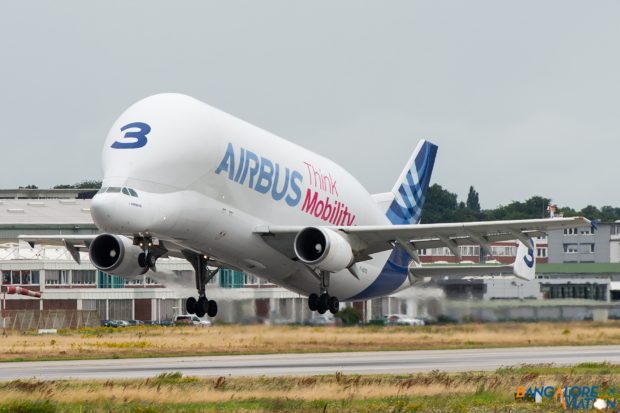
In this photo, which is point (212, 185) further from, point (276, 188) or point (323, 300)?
point (323, 300)

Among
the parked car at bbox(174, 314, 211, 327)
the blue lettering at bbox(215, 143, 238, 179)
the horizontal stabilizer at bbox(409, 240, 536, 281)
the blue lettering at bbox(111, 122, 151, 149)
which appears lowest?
the parked car at bbox(174, 314, 211, 327)

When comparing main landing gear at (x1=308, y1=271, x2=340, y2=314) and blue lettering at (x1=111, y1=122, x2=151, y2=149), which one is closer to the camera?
blue lettering at (x1=111, y1=122, x2=151, y2=149)

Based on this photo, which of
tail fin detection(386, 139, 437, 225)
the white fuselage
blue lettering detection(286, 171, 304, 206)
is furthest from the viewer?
tail fin detection(386, 139, 437, 225)

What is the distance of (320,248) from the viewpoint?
42.3 meters

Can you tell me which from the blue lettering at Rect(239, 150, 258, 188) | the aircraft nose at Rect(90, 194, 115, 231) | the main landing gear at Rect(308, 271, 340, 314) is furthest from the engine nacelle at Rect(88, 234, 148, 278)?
the aircraft nose at Rect(90, 194, 115, 231)

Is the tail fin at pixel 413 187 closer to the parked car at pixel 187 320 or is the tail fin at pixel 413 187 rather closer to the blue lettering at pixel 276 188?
the blue lettering at pixel 276 188

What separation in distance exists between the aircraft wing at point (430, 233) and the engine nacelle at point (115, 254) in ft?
18.0

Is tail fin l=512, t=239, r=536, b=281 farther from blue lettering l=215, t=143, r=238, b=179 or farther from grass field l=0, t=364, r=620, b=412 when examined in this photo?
blue lettering l=215, t=143, r=238, b=179

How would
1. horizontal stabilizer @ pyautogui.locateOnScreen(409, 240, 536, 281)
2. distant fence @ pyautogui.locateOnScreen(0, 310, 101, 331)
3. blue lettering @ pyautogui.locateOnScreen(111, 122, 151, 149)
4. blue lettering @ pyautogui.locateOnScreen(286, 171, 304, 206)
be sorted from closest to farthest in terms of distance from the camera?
blue lettering @ pyautogui.locateOnScreen(111, 122, 151, 149), blue lettering @ pyautogui.locateOnScreen(286, 171, 304, 206), horizontal stabilizer @ pyautogui.locateOnScreen(409, 240, 536, 281), distant fence @ pyautogui.locateOnScreen(0, 310, 101, 331)

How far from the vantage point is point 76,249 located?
4994 cm

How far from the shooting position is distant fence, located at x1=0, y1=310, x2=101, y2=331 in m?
83.0

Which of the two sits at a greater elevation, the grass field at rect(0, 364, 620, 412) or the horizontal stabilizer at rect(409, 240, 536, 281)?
the horizontal stabilizer at rect(409, 240, 536, 281)

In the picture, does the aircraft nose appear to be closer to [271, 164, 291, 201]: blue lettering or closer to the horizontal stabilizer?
[271, 164, 291, 201]: blue lettering

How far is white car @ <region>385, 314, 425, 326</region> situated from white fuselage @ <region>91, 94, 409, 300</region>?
1534 centimetres
